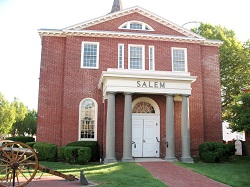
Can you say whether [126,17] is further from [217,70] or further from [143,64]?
[217,70]

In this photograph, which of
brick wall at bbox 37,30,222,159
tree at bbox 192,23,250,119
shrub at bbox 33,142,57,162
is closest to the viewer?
shrub at bbox 33,142,57,162

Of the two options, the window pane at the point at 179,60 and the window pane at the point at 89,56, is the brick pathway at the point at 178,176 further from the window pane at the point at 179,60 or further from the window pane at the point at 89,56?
the window pane at the point at 89,56

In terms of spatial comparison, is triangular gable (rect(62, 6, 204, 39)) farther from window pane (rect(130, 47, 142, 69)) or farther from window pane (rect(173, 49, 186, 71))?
window pane (rect(130, 47, 142, 69))

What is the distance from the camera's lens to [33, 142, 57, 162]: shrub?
17.5m

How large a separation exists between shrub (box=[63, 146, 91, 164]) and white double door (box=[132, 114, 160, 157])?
142 inches

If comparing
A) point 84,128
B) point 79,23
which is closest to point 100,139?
point 84,128

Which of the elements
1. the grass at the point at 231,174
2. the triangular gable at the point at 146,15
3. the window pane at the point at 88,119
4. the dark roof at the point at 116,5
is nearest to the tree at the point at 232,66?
the dark roof at the point at 116,5

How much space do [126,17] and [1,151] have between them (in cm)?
1467

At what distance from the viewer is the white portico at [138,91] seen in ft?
53.9

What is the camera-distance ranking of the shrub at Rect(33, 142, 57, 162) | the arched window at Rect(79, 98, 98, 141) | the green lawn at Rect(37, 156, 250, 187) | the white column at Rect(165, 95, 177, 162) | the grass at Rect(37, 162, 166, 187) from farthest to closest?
the arched window at Rect(79, 98, 98, 141), the shrub at Rect(33, 142, 57, 162), the white column at Rect(165, 95, 177, 162), the green lawn at Rect(37, 156, 250, 187), the grass at Rect(37, 162, 166, 187)

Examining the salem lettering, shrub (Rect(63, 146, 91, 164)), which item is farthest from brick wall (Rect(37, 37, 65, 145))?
the salem lettering

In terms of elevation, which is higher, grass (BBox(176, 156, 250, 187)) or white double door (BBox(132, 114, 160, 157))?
white double door (BBox(132, 114, 160, 157))

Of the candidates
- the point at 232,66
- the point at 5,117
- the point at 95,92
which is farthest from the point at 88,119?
the point at 5,117

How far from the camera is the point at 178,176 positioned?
40.1 ft
